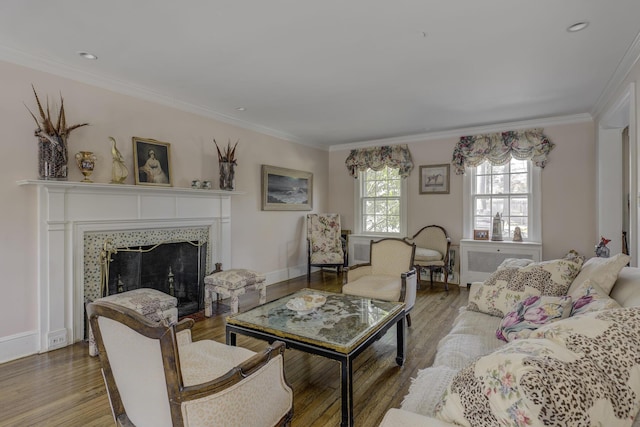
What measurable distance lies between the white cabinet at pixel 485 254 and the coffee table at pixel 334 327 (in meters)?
2.89

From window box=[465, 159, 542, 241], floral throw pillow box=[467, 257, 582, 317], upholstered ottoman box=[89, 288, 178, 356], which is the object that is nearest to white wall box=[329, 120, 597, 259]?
window box=[465, 159, 542, 241]

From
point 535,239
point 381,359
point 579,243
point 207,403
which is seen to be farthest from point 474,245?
point 207,403

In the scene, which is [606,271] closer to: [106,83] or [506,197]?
[506,197]

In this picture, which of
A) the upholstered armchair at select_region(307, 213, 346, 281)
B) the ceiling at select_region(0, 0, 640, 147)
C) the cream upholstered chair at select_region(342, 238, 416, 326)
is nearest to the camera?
the ceiling at select_region(0, 0, 640, 147)

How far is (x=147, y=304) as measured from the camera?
2785 mm

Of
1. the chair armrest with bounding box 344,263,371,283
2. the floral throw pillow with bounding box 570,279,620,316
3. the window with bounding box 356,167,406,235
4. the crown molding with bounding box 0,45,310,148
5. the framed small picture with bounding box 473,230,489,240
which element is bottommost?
the chair armrest with bounding box 344,263,371,283

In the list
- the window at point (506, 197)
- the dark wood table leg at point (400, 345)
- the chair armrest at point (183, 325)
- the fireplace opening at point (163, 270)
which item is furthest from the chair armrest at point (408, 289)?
the window at point (506, 197)

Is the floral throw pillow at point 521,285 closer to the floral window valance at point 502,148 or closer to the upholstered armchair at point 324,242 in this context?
the floral window valance at point 502,148

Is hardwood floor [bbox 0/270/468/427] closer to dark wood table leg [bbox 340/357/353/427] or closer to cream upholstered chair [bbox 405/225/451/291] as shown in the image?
dark wood table leg [bbox 340/357/353/427]

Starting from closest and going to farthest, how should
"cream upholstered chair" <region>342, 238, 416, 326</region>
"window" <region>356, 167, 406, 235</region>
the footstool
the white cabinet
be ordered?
"cream upholstered chair" <region>342, 238, 416, 326</region>, the footstool, the white cabinet, "window" <region>356, 167, 406, 235</region>

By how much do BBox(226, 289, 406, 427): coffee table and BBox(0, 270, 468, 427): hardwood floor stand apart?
0.67 feet

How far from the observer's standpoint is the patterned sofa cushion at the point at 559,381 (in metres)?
0.79

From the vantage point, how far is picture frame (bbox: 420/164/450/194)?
17.9 ft

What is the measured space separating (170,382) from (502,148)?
5.18m
